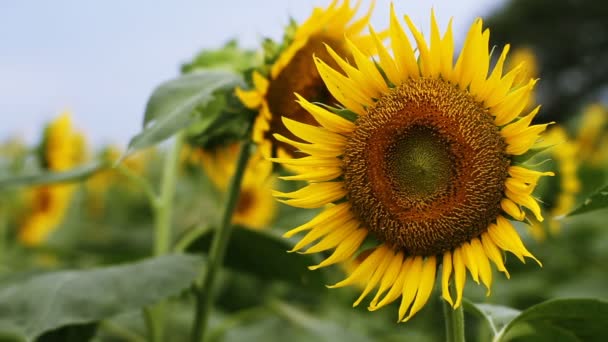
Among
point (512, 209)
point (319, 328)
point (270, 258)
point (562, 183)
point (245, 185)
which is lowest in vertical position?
point (562, 183)

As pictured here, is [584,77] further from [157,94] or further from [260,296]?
[157,94]

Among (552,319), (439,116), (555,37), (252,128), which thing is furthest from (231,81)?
(555,37)

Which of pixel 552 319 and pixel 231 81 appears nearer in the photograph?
pixel 552 319

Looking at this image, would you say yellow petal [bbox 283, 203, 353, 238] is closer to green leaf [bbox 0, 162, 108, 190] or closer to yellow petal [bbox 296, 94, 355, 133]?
yellow petal [bbox 296, 94, 355, 133]

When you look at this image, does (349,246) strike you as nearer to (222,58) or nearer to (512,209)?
(512,209)

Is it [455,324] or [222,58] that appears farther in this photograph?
[222,58]

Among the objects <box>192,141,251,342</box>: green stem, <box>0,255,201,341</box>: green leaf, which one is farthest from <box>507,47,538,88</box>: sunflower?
<box>0,255,201,341</box>: green leaf

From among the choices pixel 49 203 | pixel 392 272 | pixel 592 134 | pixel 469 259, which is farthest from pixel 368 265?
pixel 592 134
